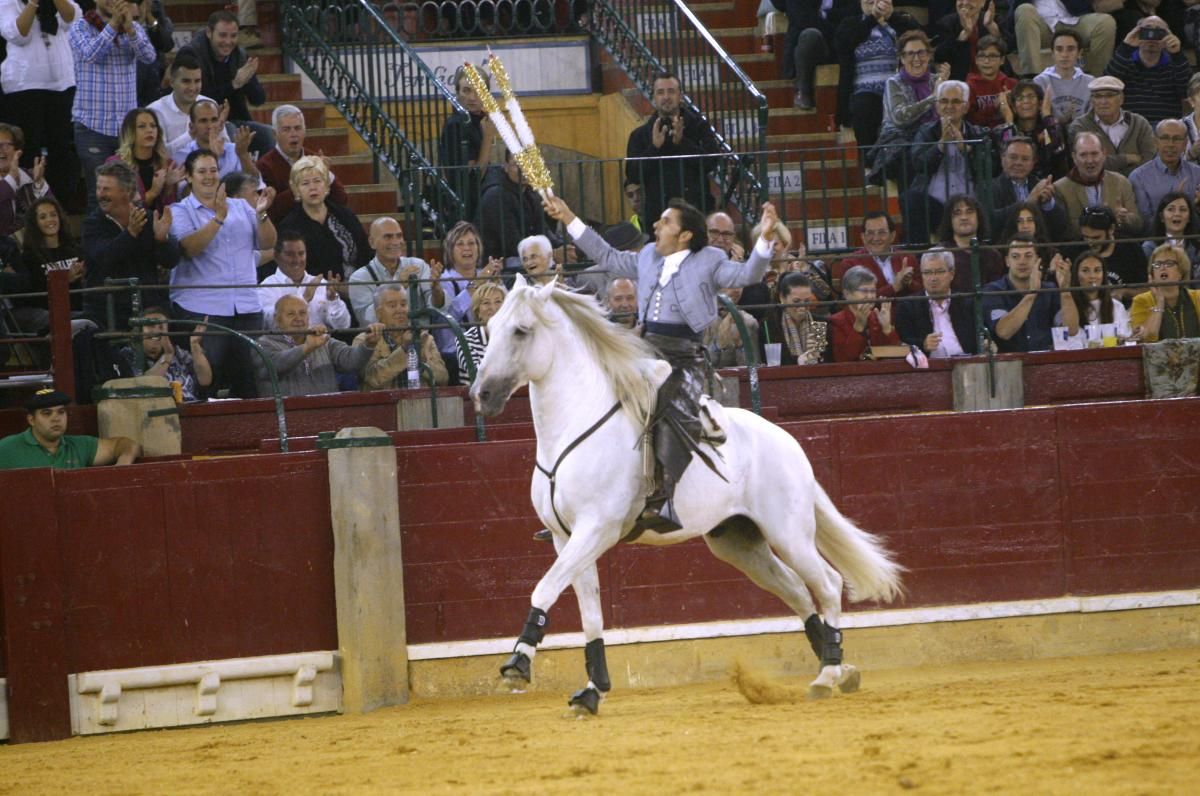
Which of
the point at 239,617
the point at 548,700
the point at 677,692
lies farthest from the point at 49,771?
the point at 677,692

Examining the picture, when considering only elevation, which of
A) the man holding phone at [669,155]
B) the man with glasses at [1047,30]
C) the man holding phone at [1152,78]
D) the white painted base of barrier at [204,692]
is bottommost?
the white painted base of barrier at [204,692]

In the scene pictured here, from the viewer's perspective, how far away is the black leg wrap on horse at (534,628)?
756 cm

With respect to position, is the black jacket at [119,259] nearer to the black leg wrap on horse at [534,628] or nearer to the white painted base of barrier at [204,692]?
the white painted base of barrier at [204,692]

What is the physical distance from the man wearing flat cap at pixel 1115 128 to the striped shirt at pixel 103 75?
6.69 m

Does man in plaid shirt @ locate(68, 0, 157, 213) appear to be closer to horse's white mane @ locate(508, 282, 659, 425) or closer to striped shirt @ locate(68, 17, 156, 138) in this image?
striped shirt @ locate(68, 17, 156, 138)

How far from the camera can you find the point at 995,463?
1041cm

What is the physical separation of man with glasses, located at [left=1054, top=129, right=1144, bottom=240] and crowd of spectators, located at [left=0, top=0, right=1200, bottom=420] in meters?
0.02

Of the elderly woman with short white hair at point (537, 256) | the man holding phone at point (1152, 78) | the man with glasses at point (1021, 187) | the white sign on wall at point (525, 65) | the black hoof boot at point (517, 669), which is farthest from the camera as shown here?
the white sign on wall at point (525, 65)

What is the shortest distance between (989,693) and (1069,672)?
1.30m

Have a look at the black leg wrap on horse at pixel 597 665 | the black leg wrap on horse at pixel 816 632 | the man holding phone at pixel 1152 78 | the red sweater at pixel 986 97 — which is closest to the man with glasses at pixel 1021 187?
the red sweater at pixel 986 97

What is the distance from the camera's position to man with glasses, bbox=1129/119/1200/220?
1309 centimetres

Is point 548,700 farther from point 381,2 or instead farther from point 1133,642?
point 381,2

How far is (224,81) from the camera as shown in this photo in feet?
43.3

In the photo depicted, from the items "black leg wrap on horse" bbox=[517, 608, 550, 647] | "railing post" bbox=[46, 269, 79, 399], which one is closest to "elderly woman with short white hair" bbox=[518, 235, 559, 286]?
"railing post" bbox=[46, 269, 79, 399]
